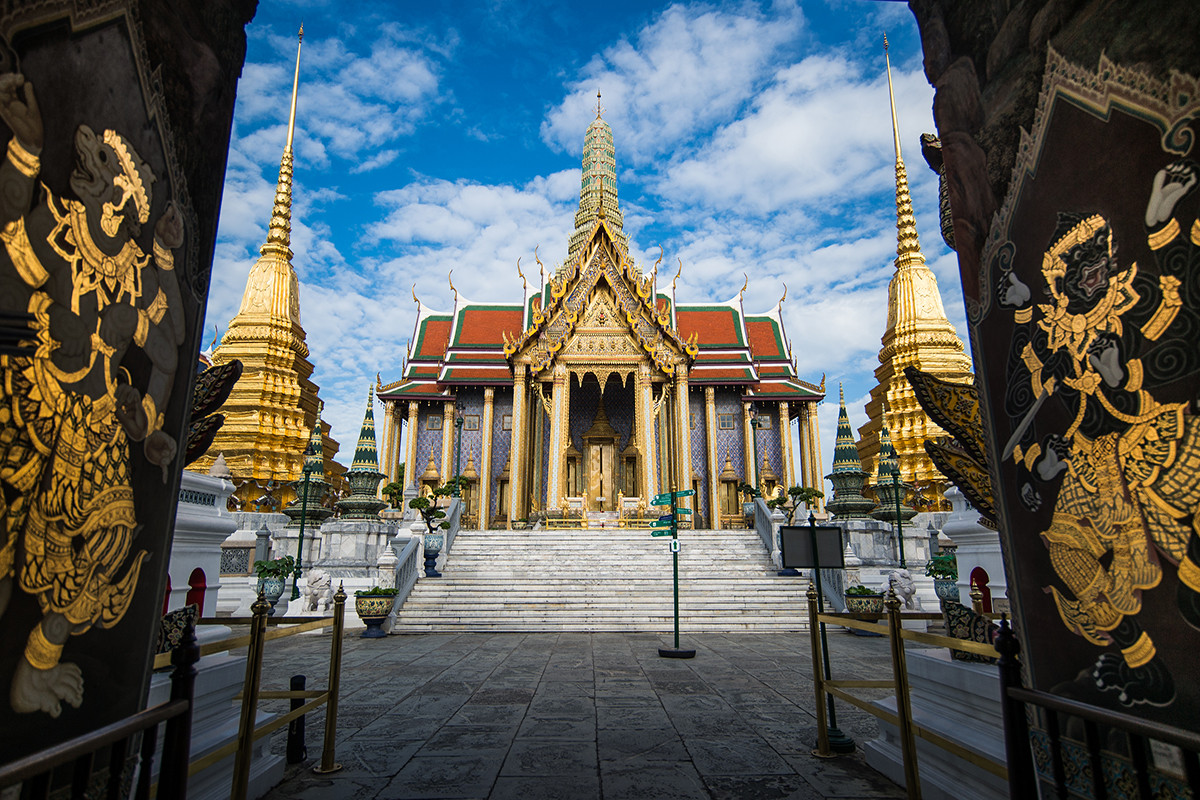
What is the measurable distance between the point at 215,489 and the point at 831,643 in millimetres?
8655

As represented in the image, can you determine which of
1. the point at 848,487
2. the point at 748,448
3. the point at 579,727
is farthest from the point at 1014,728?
the point at 748,448

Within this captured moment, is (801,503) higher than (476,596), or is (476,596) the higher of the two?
(801,503)

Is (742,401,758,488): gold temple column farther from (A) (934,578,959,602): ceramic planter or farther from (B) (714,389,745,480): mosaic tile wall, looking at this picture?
(A) (934,578,959,602): ceramic planter

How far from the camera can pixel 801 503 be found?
18094 mm

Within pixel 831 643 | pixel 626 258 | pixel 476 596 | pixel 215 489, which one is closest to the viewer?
pixel 215 489

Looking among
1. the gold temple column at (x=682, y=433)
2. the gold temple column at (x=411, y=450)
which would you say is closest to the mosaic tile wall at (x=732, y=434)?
the gold temple column at (x=682, y=433)

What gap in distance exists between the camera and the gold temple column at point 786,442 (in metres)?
23.0

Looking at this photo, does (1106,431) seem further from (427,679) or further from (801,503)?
(801,503)

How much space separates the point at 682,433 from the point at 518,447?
5.24 m

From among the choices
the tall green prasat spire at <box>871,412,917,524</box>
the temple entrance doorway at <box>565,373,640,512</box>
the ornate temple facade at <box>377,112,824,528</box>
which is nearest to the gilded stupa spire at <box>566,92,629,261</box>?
the ornate temple facade at <box>377,112,824,528</box>

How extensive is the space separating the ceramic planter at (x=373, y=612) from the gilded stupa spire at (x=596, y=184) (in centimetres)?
2238

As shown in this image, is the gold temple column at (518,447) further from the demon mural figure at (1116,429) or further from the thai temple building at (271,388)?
the demon mural figure at (1116,429)

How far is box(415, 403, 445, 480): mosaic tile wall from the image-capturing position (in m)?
23.1

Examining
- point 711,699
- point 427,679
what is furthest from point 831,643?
point 427,679
